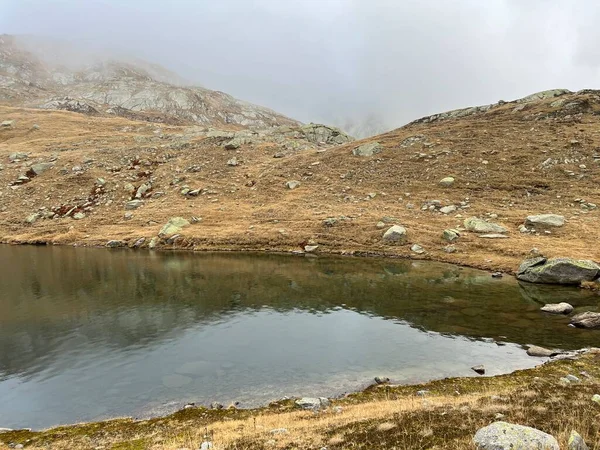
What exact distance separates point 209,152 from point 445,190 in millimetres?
61673

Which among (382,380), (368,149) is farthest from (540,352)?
(368,149)

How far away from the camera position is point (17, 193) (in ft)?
302

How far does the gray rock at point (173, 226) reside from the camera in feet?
239

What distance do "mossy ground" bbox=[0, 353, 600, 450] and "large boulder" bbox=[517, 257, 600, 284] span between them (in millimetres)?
21661

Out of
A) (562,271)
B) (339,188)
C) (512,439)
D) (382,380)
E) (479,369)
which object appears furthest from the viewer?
A: (339,188)

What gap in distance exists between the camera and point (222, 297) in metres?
44.6

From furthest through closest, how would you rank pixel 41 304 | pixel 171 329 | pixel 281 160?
pixel 281 160 < pixel 41 304 < pixel 171 329

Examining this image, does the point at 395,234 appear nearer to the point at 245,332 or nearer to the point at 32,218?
the point at 245,332

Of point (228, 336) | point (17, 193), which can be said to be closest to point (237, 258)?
point (228, 336)

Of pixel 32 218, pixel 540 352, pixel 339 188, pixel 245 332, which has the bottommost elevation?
pixel 245 332

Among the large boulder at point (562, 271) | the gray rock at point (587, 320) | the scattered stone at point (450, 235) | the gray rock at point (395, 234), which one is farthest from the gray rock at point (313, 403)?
the scattered stone at point (450, 235)

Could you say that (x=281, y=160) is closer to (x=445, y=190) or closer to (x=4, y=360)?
(x=445, y=190)

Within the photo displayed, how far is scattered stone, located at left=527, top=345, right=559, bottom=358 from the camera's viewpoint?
27641 mm

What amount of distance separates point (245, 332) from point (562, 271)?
112ft
